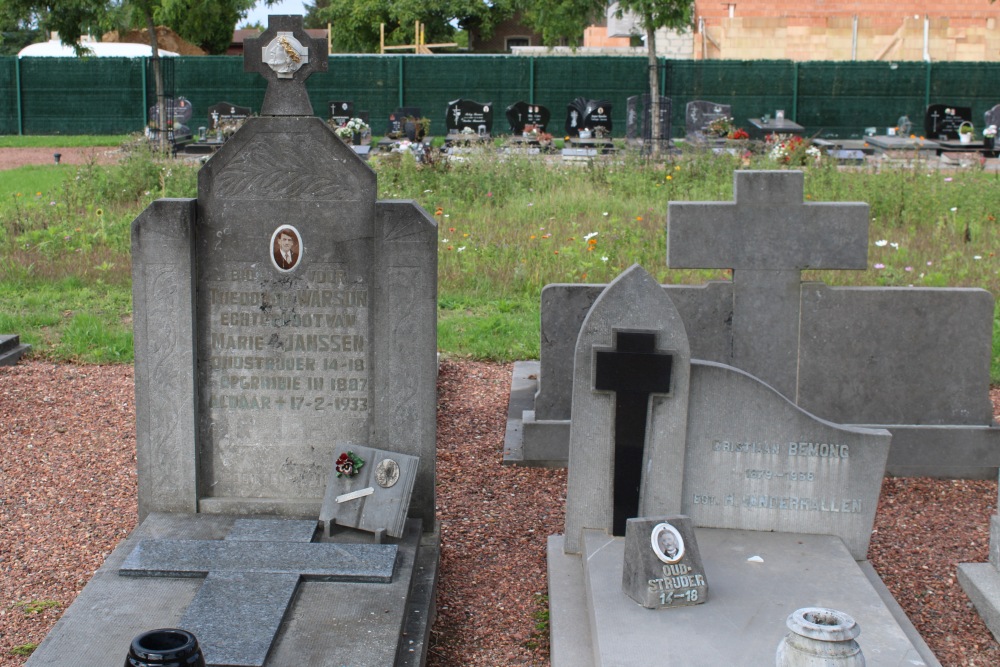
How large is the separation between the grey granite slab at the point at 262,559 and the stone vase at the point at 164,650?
48.5 inches

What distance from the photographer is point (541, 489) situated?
6227mm

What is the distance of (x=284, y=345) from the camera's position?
5.13m

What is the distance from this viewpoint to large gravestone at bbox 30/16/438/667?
4.99 meters

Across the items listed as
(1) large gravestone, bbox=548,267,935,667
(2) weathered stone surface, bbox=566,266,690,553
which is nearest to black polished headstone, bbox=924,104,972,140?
(1) large gravestone, bbox=548,267,935,667

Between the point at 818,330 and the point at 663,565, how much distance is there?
2540 millimetres

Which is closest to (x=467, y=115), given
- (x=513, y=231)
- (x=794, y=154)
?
(x=794, y=154)

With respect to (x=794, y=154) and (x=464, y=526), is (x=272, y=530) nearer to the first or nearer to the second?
(x=464, y=526)

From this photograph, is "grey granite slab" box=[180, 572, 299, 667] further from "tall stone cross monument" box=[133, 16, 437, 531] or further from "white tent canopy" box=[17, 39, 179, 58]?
"white tent canopy" box=[17, 39, 179, 58]

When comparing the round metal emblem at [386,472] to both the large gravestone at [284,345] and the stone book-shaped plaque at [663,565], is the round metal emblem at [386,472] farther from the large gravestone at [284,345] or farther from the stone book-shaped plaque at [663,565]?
the stone book-shaped plaque at [663,565]

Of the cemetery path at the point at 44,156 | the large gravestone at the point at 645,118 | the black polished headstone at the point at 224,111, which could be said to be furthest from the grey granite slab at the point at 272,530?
the black polished headstone at the point at 224,111

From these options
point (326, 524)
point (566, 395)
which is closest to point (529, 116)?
point (566, 395)

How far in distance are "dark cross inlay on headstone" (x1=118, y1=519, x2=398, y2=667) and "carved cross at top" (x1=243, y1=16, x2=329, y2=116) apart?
5.97ft

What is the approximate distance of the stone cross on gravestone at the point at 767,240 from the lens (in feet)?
20.2

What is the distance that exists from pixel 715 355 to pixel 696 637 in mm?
2570
